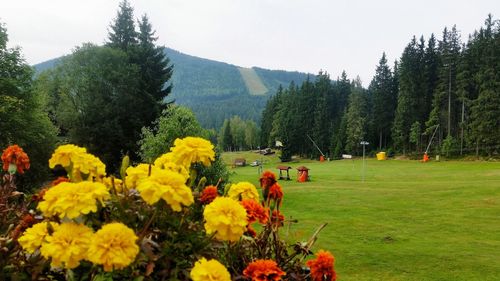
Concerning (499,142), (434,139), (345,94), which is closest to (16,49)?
(499,142)

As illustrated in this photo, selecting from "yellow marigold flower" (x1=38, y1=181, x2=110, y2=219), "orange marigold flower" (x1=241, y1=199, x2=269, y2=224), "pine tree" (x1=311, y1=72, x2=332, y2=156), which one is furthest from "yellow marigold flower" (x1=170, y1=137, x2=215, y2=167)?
"pine tree" (x1=311, y1=72, x2=332, y2=156)

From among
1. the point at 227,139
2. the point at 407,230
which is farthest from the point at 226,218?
the point at 227,139

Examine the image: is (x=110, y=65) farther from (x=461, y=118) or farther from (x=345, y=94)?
(x=345, y=94)

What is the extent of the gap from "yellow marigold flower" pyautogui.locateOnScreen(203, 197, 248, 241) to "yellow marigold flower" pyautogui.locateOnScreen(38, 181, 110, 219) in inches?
18.2

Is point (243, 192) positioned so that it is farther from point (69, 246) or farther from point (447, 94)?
point (447, 94)

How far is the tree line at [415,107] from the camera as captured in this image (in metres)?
47.5

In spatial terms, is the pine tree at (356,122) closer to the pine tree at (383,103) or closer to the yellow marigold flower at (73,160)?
the pine tree at (383,103)

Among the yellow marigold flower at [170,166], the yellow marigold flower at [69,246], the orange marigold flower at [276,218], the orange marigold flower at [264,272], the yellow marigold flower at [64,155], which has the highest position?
the yellow marigold flower at [64,155]

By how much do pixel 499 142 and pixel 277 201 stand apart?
48725mm

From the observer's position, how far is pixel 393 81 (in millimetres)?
64875

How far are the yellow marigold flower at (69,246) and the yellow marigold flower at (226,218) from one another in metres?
0.49

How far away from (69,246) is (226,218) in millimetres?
629

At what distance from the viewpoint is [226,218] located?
176 centimetres

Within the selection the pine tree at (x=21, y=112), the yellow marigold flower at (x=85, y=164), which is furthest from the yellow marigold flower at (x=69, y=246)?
the pine tree at (x=21, y=112)
